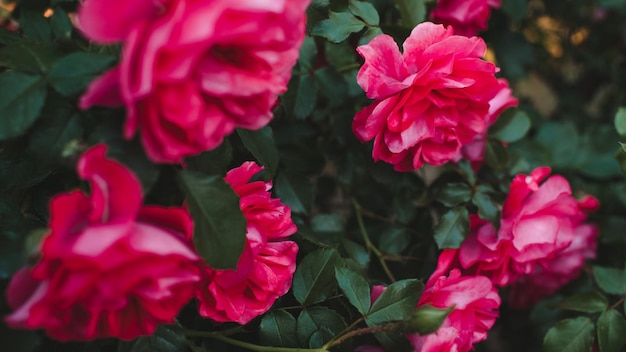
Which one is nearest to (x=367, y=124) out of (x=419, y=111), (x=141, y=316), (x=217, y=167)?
(x=419, y=111)

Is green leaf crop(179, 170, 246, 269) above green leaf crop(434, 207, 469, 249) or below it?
above

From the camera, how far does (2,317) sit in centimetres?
47

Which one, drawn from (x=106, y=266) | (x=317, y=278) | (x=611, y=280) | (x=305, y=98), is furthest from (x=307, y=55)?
(x=611, y=280)

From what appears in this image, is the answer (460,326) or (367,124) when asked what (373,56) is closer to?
(367,124)

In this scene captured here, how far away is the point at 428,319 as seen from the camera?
0.52m

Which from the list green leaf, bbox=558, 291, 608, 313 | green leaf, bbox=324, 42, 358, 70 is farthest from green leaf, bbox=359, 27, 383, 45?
green leaf, bbox=558, 291, 608, 313

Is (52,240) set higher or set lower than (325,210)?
higher

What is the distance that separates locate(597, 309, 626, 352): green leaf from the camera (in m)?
0.76

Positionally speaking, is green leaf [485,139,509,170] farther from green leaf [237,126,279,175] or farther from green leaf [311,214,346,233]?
green leaf [237,126,279,175]

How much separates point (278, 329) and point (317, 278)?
0.22 ft

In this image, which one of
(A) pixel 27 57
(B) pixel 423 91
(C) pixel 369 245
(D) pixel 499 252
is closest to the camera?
(A) pixel 27 57

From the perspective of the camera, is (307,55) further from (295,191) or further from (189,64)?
(189,64)

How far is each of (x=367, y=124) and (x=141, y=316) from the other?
0.96 ft

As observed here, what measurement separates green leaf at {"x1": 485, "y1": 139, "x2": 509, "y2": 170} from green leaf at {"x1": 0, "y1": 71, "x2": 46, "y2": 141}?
590 millimetres
